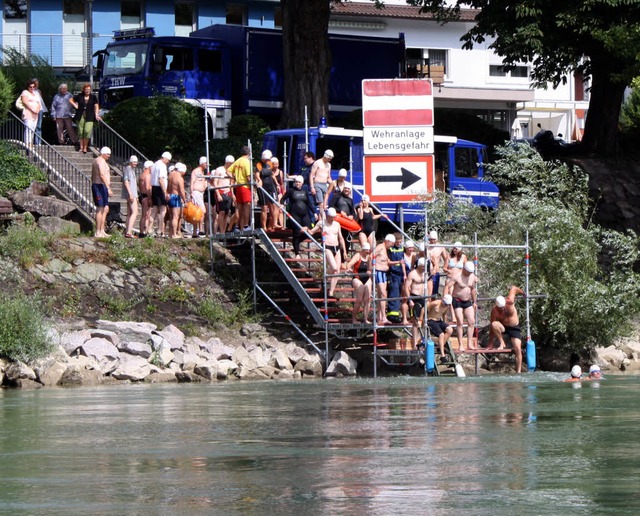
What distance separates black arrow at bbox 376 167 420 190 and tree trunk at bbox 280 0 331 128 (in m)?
17.8

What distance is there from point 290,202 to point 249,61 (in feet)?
47.6

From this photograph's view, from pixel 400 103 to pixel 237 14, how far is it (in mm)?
40125

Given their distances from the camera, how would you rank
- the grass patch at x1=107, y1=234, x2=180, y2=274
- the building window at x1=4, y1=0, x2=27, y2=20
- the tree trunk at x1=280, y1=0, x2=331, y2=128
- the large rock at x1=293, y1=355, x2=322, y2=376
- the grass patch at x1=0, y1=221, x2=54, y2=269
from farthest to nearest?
the building window at x1=4, y1=0, x2=27, y2=20, the tree trunk at x1=280, y1=0, x2=331, y2=128, the grass patch at x1=107, y1=234, x2=180, y2=274, the grass patch at x1=0, y1=221, x2=54, y2=269, the large rock at x1=293, y1=355, x2=322, y2=376

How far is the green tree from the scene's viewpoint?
37625mm

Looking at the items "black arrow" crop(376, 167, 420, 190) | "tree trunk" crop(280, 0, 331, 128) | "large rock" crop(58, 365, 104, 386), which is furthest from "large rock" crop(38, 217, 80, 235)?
"black arrow" crop(376, 167, 420, 190)

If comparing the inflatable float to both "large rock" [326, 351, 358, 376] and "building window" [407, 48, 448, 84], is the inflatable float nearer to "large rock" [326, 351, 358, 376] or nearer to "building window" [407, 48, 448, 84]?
"large rock" [326, 351, 358, 376]

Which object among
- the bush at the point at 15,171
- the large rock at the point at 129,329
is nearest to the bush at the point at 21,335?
the large rock at the point at 129,329

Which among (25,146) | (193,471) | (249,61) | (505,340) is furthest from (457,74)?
(193,471)

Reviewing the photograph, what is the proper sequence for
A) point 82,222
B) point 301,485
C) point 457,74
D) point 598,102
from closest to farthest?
point 301,485, point 82,222, point 598,102, point 457,74

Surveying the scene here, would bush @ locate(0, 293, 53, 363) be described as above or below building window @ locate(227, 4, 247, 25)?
below

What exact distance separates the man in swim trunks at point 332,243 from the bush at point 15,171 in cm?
675

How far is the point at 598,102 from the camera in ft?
Result: 139

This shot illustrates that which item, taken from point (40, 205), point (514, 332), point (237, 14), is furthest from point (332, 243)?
point (237, 14)

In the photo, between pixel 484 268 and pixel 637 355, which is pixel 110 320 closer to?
pixel 484 268
